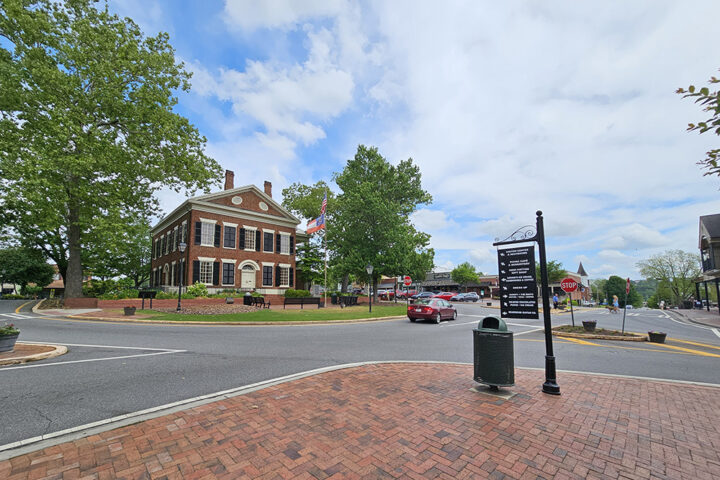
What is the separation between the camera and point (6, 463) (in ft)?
9.82

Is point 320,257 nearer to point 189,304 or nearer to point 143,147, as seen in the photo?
point 189,304

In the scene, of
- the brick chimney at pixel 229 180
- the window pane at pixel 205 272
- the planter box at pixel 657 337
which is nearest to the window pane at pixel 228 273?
the window pane at pixel 205 272

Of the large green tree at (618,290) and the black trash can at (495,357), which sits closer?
the black trash can at (495,357)

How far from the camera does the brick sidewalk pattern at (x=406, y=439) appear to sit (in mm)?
2963

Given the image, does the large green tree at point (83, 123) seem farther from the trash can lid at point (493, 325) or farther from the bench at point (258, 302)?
the trash can lid at point (493, 325)

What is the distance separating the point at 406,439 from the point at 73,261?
29.4 metres

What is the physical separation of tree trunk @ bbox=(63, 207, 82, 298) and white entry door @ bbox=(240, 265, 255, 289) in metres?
12.4

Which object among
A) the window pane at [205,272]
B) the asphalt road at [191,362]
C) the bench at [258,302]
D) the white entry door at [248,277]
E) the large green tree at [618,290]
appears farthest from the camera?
the large green tree at [618,290]

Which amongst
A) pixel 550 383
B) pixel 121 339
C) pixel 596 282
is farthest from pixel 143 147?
pixel 596 282

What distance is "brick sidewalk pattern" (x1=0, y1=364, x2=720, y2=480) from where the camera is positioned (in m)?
2.96

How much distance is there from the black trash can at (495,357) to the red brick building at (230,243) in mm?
28364

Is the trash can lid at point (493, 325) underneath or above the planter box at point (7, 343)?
above

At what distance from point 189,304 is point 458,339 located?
66.8 feet

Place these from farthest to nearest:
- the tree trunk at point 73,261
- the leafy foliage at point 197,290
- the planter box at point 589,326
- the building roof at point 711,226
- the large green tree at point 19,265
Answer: the large green tree at point 19,265
the building roof at point 711,226
the leafy foliage at point 197,290
the tree trunk at point 73,261
the planter box at point 589,326
